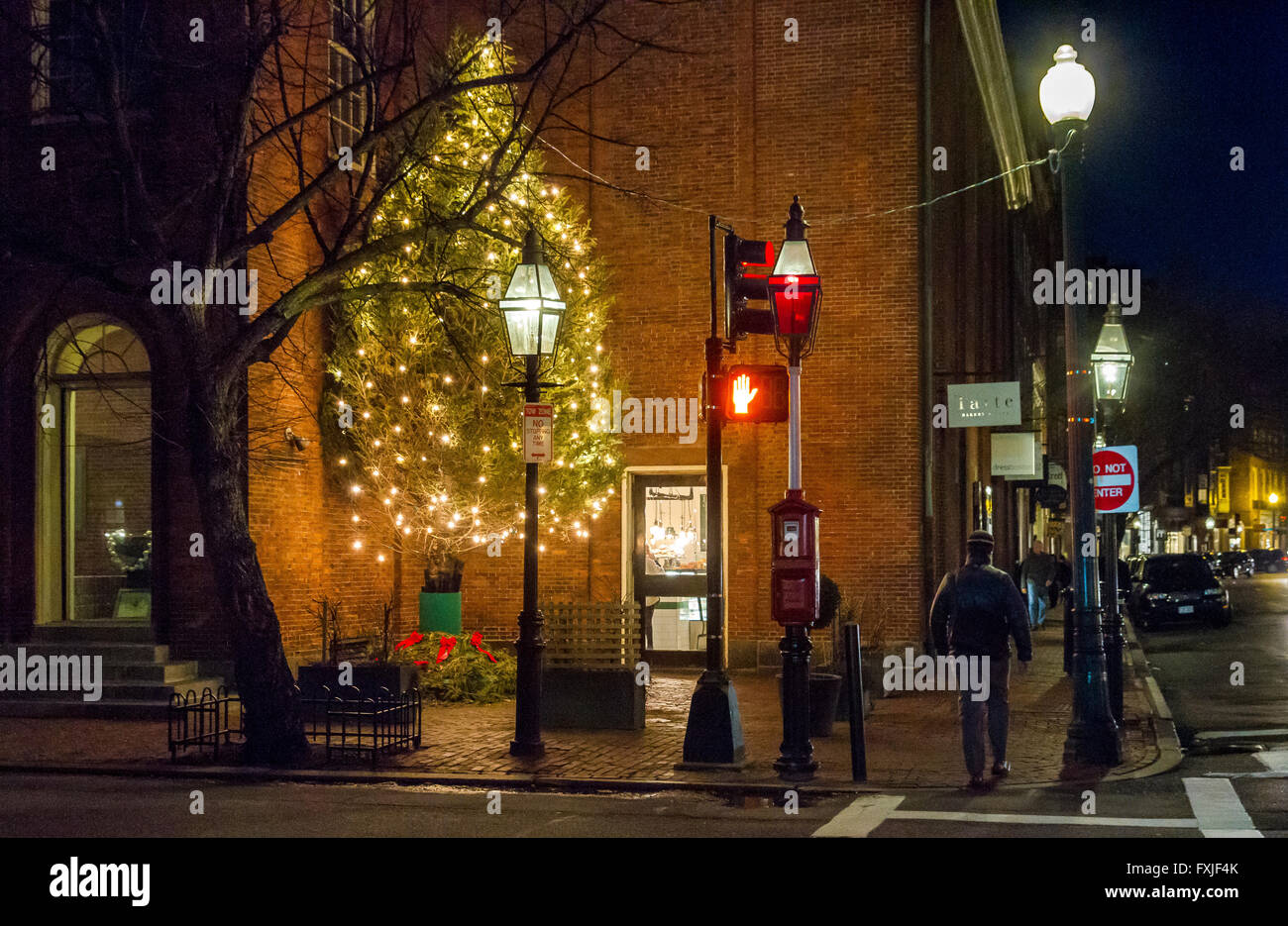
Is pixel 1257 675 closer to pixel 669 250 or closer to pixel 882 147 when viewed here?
pixel 882 147

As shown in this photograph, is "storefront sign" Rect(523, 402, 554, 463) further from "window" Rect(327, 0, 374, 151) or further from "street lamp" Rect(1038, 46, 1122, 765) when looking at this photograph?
"window" Rect(327, 0, 374, 151)

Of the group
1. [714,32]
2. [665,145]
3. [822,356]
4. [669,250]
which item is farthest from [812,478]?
[714,32]

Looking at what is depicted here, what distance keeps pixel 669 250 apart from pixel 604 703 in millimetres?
8215

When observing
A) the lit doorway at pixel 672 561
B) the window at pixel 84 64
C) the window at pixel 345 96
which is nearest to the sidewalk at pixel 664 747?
the lit doorway at pixel 672 561

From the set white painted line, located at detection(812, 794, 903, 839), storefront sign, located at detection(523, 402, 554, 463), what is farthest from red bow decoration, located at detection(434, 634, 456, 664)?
white painted line, located at detection(812, 794, 903, 839)

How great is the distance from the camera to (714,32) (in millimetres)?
18750

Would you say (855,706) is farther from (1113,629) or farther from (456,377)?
(456,377)

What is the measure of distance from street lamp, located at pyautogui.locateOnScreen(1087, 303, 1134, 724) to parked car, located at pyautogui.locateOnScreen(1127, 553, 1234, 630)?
4.92 metres

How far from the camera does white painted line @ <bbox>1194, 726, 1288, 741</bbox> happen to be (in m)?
12.6

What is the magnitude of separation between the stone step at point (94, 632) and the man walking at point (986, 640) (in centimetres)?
1016

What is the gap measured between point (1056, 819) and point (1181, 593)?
72.2 feet

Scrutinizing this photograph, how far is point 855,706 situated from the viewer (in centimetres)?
977

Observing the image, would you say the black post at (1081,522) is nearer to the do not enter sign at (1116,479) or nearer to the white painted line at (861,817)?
the white painted line at (861,817)
